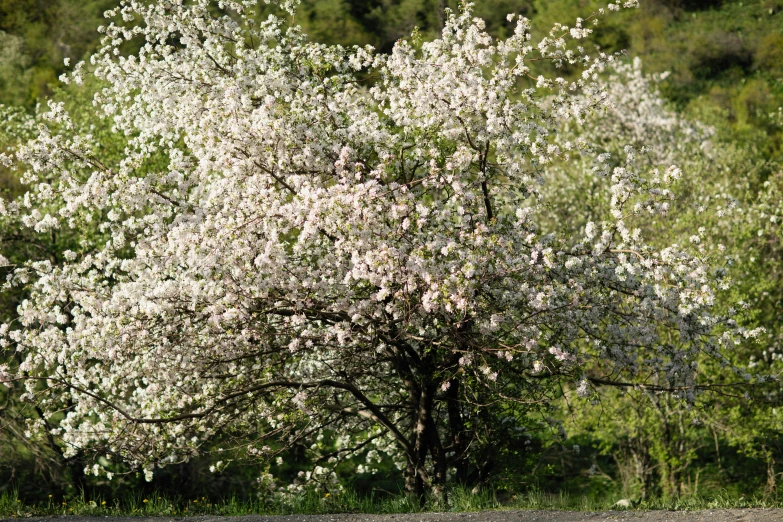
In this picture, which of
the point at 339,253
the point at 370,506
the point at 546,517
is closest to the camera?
the point at 546,517

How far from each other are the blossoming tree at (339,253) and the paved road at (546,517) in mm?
1335

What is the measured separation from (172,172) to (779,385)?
15169mm

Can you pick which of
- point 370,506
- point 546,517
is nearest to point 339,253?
point 370,506

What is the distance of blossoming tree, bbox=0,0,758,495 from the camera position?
1090 centimetres

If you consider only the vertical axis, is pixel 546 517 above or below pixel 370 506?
below

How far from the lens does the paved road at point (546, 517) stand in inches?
396

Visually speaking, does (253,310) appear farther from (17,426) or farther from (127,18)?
(17,426)

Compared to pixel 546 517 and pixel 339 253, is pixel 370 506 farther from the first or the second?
pixel 339 253

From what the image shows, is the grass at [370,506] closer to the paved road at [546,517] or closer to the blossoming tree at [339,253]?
the paved road at [546,517]

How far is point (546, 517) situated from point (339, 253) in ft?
11.9

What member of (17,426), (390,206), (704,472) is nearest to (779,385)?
(704,472)

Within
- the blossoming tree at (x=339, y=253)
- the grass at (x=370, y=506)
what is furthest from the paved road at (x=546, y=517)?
the blossoming tree at (x=339, y=253)

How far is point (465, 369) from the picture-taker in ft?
39.3

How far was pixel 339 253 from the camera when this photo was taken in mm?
10891
